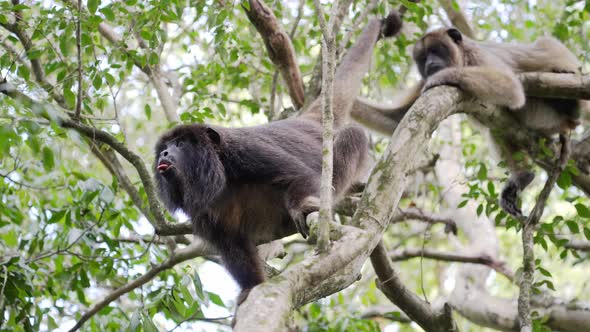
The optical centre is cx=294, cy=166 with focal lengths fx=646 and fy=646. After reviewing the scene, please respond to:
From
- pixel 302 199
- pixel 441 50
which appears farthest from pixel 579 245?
pixel 302 199

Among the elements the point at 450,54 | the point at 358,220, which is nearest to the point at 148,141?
the point at 450,54

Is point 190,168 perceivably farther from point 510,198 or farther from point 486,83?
point 510,198

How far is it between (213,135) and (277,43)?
1.02 metres

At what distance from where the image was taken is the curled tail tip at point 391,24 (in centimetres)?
575

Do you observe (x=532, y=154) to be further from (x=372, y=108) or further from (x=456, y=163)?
(x=456, y=163)

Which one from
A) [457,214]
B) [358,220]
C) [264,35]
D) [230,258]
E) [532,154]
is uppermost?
[264,35]

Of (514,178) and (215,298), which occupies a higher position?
(215,298)

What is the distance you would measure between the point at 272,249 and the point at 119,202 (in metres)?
1.27

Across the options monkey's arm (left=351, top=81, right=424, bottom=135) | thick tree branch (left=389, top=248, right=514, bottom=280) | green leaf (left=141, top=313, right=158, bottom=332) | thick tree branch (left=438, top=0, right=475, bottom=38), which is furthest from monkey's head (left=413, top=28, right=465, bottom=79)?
green leaf (left=141, top=313, right=158, bottom=332)

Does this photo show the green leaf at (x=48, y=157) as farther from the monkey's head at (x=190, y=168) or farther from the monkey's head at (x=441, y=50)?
the monkey's head at (x=441, y=50)

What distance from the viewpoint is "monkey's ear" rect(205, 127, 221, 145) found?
425 cm

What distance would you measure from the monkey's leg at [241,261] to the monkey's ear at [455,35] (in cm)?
329

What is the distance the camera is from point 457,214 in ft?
23.2

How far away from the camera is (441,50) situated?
20.7 ft
